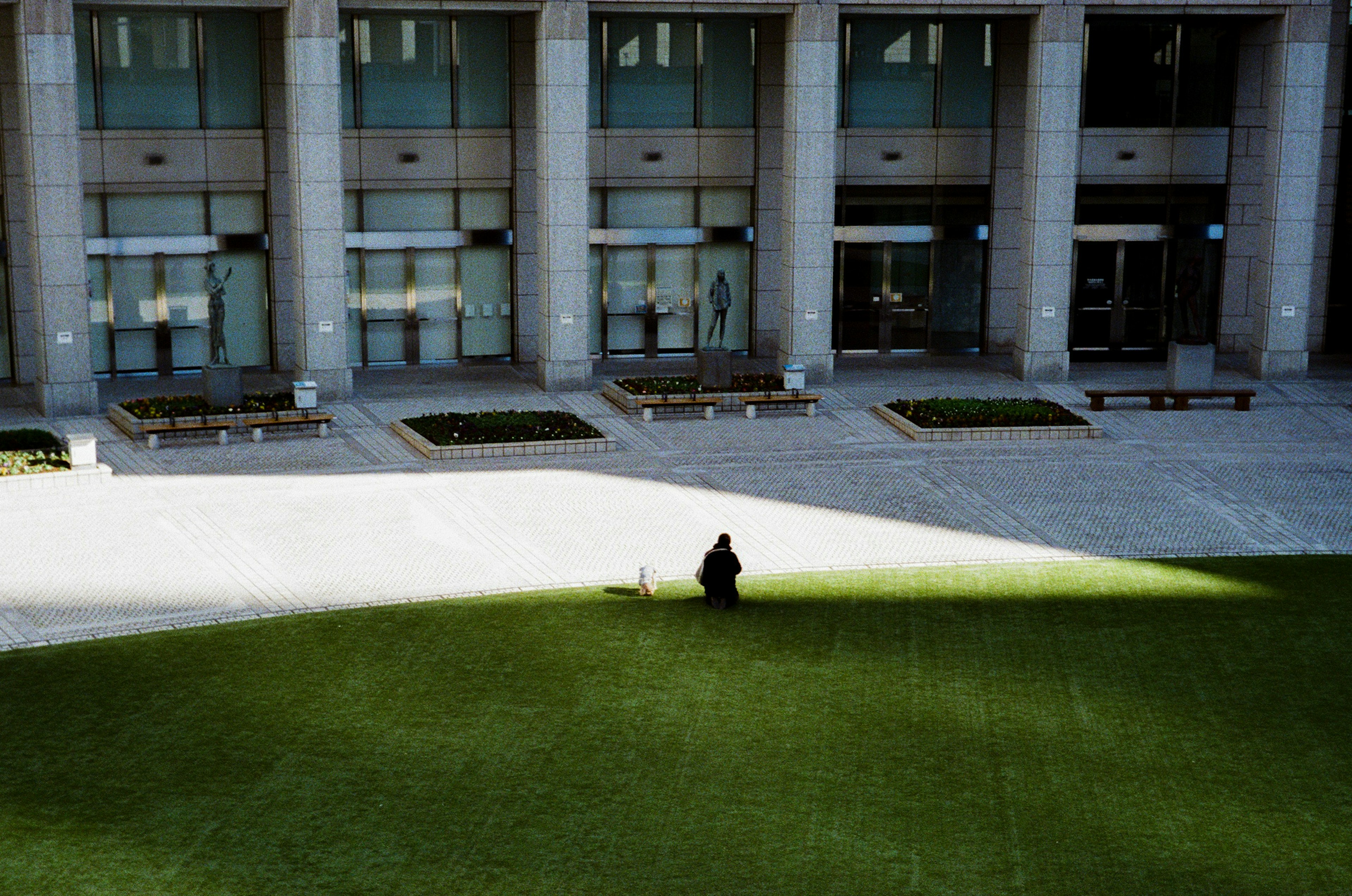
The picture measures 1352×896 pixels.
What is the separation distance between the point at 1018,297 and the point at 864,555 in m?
16.2

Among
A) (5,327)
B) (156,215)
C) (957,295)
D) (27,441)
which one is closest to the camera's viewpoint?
(27,441)

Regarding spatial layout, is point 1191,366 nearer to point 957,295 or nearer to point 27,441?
point 957,295

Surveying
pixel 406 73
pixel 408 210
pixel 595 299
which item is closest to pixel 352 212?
pixel 408 210

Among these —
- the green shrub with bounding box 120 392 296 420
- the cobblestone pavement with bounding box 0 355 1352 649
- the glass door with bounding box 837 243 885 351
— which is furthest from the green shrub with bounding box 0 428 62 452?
the glass door with bounding box 837 243 885 351

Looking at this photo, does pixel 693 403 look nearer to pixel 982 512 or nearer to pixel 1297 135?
pixel 982 512

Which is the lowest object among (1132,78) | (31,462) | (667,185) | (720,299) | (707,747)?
(707,747)

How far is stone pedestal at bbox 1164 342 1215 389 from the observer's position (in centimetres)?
3581

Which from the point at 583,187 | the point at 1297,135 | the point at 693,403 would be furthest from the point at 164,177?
the point at 1297,135

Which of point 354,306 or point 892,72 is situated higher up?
point 892,72

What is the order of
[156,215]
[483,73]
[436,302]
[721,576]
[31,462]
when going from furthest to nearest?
[436,302]
[483,73]
[156,215]
[31,462]
[721,576]

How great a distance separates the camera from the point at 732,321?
4169 centimetres

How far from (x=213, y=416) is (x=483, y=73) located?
1147cm

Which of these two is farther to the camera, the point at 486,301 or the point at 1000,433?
the point at 486,301

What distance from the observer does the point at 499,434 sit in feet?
102
